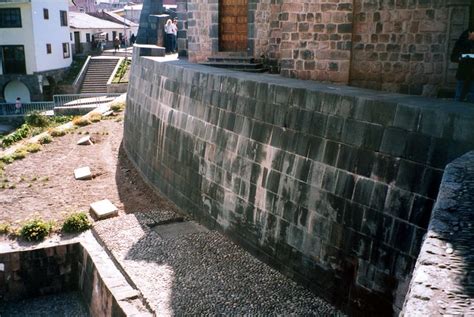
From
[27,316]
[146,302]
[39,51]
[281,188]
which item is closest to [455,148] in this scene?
[281,188]

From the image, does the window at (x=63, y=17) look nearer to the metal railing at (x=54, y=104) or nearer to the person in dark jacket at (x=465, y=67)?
the metal railing at (x=54, y=104)

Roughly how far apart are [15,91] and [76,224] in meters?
27.9

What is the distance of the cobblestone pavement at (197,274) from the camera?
7332 millimetres

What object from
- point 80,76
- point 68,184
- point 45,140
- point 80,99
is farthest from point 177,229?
point 80,76

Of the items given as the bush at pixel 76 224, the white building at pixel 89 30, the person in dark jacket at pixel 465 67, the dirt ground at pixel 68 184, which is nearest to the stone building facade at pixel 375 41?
the person in dark jacket at pixel 465 67

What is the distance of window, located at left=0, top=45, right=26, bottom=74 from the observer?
115 feet

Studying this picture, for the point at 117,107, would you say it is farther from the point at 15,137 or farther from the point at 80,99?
the point at 80,99

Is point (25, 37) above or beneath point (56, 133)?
above

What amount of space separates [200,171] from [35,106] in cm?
2253

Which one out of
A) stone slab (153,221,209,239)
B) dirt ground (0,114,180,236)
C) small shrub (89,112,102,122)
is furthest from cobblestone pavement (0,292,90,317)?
small shrub (89,112,102,122)

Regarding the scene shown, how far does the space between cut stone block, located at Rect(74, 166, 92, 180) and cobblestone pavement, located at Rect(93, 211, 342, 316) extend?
4.68 metres

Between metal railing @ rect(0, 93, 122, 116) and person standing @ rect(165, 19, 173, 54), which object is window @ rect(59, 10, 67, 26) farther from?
person standing @ rect(165, 19, 173, 54)

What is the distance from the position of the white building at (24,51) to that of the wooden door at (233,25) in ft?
76.8

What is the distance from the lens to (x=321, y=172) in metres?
7.61
